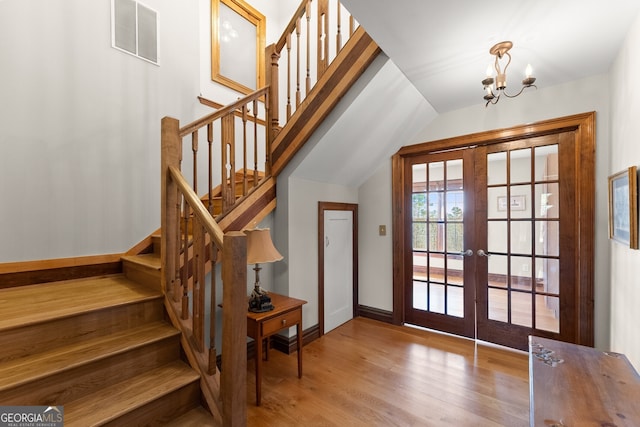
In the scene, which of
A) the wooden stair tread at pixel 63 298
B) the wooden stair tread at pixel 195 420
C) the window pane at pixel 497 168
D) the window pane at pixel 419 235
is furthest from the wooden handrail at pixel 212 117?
the window pane at pixel 497 168

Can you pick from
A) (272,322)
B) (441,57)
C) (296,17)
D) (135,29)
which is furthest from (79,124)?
(441,57)

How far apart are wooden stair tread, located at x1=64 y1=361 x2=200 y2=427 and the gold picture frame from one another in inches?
123

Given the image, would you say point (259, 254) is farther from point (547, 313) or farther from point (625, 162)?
point (547, 313)

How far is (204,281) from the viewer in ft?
5.70

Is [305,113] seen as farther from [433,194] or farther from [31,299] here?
[31,299]

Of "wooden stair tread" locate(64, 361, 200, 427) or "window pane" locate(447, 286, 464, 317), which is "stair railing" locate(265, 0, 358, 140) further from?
"window pane" locate(447, 286, 464, 317)

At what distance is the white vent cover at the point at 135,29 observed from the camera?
262 centimetres

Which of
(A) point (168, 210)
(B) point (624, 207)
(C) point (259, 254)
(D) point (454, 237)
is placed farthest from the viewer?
(D) point (454, 237)

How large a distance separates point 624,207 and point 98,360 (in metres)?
3.23

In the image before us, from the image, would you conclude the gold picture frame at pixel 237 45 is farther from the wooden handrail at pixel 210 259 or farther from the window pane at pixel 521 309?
the window pane at pixel 521 309

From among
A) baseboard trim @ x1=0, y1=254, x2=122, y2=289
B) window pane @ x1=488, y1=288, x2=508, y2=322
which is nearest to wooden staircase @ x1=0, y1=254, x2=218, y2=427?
baseboard trim @ x1=0, y1=254, x2=122, y2=289

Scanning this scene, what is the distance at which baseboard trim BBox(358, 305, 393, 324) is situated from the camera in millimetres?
3453

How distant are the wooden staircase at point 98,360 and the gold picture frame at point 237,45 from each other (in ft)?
9.04

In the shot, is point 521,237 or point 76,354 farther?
point 521,237
